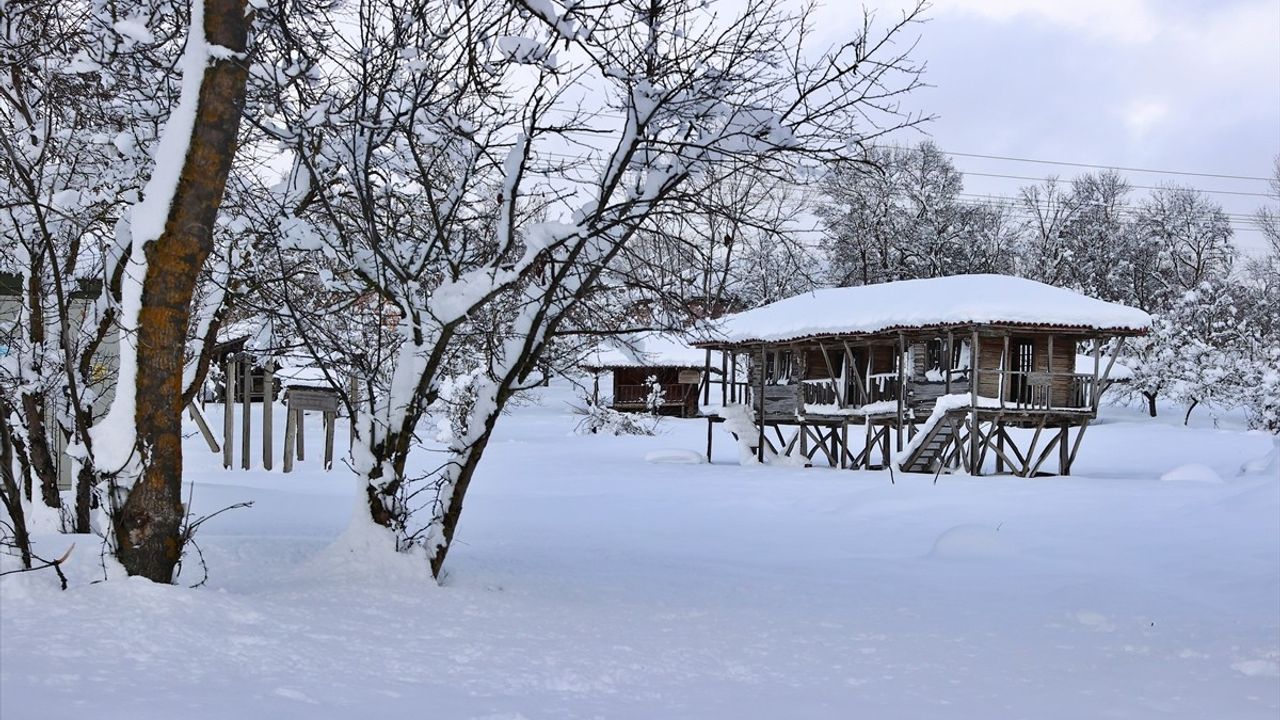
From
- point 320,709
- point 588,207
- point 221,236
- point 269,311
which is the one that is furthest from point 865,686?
point 221,236

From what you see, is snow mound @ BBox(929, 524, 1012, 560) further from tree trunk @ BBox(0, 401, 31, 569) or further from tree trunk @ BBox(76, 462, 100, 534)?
tree trunk @ BBox(0, 401, 31, 569)

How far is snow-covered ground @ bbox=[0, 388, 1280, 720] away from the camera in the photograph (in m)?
4.99

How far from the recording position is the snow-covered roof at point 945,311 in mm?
23328

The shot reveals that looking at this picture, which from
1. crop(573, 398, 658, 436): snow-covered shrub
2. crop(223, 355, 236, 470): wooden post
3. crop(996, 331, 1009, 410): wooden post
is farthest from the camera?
crop(573, 398, 658, 436): snow-covered shrub

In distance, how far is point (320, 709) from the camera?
15.0 feet

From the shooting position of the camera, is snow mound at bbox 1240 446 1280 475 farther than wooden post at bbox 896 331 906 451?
No

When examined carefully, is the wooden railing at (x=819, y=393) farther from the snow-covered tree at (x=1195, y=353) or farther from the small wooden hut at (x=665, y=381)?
the snow-covered tree at (x=1195, y=353)

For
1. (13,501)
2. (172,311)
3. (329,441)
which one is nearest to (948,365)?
(329,441)

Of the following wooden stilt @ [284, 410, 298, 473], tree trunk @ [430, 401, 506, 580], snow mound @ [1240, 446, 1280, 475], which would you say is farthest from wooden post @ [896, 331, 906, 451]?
tree trunk @ [430, 401, 506, 580]

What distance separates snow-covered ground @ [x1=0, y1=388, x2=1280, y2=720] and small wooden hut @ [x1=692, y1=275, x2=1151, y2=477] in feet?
25.2

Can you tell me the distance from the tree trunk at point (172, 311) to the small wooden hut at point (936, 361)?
18275 millimetres

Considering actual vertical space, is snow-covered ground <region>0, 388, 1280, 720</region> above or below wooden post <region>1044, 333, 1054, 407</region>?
below

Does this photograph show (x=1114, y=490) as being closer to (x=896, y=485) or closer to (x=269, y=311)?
(x=896, y=485)

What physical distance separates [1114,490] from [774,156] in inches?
570
